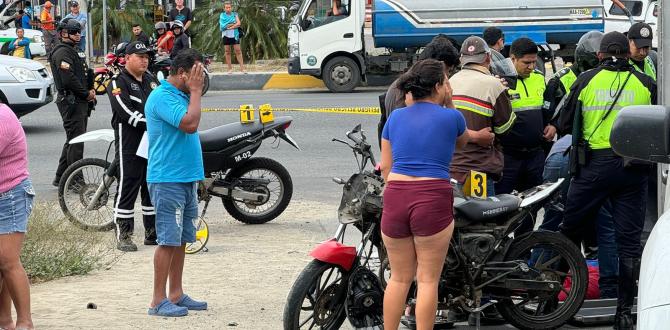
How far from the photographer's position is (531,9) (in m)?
23.4

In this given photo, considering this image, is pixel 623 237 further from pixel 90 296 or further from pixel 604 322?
pixel 90 296

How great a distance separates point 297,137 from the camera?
16500 millimetres

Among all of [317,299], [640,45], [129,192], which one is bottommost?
[317,299]

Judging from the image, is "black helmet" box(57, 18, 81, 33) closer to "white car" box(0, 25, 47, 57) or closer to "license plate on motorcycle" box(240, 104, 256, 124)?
"license plate on motorcycle" box(240, 104, 256, 124)

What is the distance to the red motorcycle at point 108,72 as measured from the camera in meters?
10.9

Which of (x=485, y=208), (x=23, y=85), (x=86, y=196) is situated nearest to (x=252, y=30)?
(x=23, y=85)

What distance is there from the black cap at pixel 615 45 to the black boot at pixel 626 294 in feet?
4.51

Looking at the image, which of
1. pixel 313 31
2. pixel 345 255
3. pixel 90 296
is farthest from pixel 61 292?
pixel 313 31

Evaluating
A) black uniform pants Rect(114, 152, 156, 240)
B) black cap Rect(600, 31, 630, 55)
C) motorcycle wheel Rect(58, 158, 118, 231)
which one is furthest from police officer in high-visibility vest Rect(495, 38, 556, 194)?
motorcycle wheel Rect(58, 158, 118, 231)

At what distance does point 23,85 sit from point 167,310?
1066 centimetres

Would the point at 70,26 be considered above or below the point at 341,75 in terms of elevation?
above

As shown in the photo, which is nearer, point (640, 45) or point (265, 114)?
point (640, 45)

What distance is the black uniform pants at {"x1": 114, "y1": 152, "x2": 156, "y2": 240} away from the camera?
9977 mm

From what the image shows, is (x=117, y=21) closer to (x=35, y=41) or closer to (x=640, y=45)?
(x=35, y=41)
